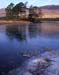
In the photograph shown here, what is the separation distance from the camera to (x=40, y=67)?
899cm

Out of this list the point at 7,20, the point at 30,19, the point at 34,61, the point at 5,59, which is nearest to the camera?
the point at 34,61

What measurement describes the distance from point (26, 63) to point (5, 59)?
4.45ft

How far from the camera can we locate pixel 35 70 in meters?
8.56

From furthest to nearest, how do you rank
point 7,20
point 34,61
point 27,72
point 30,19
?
point 30,19 < point 7,20 < point 34,61 < point 27,72

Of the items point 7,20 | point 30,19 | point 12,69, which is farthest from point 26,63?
point 30,19

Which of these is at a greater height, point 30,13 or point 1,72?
point 1,72

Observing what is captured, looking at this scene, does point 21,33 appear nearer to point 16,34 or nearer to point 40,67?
point 16,34

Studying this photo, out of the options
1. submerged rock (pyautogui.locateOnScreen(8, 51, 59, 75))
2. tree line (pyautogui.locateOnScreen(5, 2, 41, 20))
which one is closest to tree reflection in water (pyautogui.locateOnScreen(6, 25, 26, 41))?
submerged rock (pyautogui.locateOnScreen(8, 51, 59, 75))

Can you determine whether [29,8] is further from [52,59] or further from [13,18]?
Result: [52,59]

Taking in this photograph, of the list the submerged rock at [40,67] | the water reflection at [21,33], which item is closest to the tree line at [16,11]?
the water reflection at [21,33]

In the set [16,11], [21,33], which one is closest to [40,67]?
[21,33]

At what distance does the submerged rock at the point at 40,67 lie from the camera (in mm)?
8297

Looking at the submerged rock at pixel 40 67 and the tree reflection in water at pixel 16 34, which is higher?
the submerged rock at pixel 40 67

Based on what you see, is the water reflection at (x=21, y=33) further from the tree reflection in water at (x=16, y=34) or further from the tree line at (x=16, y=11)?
the tree line at (x=16, y=11)
